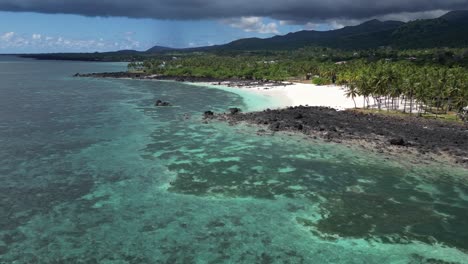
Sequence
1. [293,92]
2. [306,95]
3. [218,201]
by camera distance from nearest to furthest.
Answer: [218,201], [306,95], [293,92]

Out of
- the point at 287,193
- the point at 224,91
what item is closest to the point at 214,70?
the point at 224,91

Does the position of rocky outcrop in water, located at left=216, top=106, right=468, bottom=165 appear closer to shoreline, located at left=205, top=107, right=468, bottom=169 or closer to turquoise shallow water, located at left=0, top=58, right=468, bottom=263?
shoreline, located at left=205, top=107, right=468, bottom=169

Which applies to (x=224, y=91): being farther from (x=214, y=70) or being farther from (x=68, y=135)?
(x=68, y=135)

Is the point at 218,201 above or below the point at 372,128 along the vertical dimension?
below

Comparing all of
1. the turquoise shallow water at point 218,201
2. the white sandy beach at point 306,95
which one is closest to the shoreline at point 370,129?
the white sandy beach at point 306,95

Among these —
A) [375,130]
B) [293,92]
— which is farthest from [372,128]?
[293,92]

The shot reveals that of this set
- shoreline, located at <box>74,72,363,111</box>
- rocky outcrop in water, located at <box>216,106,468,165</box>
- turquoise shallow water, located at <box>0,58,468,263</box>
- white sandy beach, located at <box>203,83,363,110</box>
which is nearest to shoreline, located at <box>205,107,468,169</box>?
rocky outcrop in water, located at <box>216,106,468,165</box>

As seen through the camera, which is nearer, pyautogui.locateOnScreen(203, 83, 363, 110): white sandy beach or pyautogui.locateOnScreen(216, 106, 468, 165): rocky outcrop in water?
pyautogui.locateOnScreen(216, 106, 468, 165): rocky outcrop in water

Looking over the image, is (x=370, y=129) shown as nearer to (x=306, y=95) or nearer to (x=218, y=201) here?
(x=218, y=201)

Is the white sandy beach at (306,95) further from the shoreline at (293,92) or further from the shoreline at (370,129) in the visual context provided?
the shoreline at (370,129)
